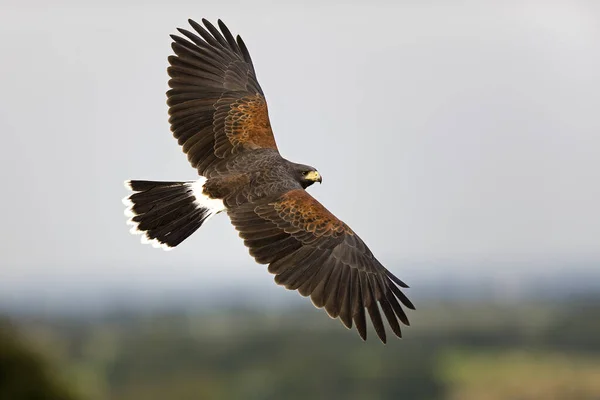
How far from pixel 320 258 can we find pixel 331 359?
277 feet

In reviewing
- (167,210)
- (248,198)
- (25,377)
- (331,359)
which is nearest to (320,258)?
(248,198)

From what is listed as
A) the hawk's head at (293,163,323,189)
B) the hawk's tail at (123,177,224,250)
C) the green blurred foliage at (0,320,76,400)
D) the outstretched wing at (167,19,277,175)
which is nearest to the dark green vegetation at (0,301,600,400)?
the green blurred foliage at (0,320,76,400)

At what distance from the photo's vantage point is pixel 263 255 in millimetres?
14789

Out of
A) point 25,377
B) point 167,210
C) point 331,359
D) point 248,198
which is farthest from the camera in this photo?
point 331,359

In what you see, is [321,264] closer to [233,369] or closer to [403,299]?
[403,299]

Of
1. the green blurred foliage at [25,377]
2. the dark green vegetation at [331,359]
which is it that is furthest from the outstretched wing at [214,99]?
the dark green vegetation at [331,359]

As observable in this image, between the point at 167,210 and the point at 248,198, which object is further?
the point at 167,210

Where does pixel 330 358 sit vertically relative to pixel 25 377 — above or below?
below

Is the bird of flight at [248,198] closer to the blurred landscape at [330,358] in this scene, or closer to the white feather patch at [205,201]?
the white feather patch at [205,201]

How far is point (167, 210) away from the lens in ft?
52.5

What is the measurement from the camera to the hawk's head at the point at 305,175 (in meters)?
16.1

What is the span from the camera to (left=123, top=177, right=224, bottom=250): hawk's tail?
1565 cm

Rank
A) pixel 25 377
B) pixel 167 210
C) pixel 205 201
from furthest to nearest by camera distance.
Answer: pixel 25 377 < pixel 167 210 < pixel 205 201

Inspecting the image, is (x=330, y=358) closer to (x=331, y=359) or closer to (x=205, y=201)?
(x=331, y=359)
